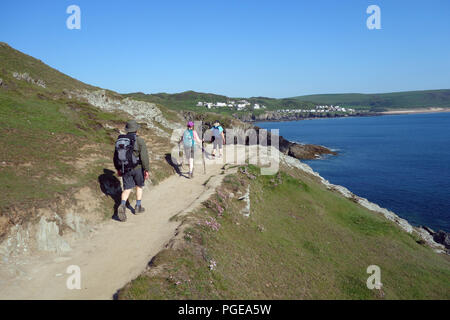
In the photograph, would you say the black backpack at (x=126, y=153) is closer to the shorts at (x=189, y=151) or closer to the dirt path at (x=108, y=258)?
the dirt path at (x=108, y=258)

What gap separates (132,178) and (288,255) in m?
8.63

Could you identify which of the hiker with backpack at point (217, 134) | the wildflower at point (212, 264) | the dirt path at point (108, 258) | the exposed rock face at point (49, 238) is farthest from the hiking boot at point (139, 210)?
the hiker with backpack at point (217, 134)

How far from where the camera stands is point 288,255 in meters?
14.2

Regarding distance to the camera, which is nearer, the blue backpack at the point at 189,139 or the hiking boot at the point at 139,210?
the hiking boot at the point at 139,210

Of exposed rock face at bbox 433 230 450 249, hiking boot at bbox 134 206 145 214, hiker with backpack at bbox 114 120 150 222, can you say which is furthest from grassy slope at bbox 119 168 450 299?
exposed rock face at bbox 433 230 450 249

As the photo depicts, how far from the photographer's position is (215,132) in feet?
79.3

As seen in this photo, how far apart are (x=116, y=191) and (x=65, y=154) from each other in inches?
179

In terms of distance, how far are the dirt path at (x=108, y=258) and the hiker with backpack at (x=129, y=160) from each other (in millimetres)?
1348

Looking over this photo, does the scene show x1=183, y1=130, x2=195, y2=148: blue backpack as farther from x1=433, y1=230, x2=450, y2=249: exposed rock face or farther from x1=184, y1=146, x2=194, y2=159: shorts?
x1=433, y1=230, x2=450, y2=249: exposed rock face

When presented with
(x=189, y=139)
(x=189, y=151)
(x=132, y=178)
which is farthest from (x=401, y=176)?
(x=132, y=178)

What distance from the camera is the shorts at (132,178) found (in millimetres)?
12352

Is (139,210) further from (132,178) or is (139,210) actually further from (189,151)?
(189,151)

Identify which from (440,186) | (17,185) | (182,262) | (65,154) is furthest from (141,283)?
(440,186)

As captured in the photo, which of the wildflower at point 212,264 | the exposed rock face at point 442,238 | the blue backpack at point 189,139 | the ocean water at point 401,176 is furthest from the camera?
the ocean water at point 401,176
